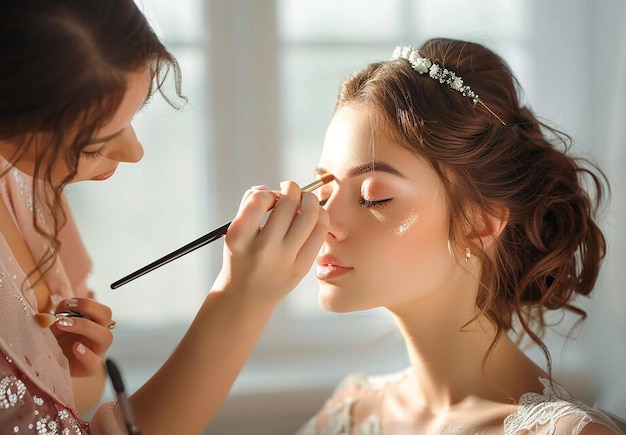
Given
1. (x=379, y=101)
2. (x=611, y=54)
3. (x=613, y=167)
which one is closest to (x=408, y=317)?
(x=379, y=101)

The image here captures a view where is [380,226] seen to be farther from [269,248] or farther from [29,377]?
[29,377]

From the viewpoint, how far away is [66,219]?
980 millimetres

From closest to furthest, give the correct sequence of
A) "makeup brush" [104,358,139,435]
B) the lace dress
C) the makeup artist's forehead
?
"makeup brush" [104,358,139,435]
the makeup artist's forehead
the lace dress

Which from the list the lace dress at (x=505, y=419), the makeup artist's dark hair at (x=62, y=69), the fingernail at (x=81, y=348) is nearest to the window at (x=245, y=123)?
the lace dress at (x=505, y=419)

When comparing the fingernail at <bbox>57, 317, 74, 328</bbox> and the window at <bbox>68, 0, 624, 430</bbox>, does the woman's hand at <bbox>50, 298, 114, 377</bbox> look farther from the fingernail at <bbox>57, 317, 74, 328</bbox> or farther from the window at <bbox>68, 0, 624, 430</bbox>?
the window at <bbox>68, 0, 624, 430</bbox>

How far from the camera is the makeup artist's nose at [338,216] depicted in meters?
1.22

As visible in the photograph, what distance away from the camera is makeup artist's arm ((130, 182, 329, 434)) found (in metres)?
0.94

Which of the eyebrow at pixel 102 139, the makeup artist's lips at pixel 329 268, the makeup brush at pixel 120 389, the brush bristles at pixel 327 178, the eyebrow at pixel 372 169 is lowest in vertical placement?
the makeup artist's lips at pixel 329 268

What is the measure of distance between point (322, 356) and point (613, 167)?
86 centimetres

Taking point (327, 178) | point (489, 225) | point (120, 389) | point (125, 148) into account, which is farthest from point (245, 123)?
point (120, 389)

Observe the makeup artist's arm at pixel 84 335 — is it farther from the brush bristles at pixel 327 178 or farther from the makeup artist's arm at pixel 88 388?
the brush bristles at pixel 327 178

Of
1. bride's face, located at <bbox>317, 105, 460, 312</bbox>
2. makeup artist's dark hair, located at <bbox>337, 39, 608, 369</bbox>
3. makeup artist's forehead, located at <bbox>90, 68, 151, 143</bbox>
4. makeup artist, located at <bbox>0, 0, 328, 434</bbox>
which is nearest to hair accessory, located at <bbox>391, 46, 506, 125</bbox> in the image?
makeup artist's dark hair, located at <bbox>337, 39, 608, 369</bbox>

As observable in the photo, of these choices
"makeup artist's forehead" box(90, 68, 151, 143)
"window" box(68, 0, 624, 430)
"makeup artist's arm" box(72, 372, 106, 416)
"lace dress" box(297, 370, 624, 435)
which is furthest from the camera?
"window" box(68, 0, 624, 430)

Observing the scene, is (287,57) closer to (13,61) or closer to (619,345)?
(619,345)
